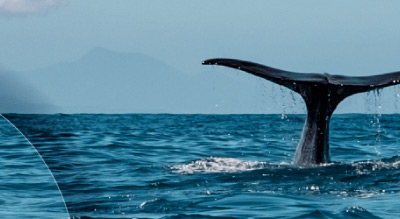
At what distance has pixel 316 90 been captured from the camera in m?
11.2

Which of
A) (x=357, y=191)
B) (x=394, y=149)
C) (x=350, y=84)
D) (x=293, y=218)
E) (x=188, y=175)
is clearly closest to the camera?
(x=293, y=218)

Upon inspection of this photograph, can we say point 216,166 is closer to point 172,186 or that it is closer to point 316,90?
point 316,90

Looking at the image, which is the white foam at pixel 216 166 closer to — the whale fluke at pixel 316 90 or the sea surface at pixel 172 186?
Answer: the sea surface at pixel 172 186

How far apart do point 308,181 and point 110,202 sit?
9.76ft

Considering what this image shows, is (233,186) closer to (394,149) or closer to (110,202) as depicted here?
(110,202)

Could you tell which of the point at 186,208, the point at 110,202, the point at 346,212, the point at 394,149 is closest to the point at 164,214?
the point at 186,208

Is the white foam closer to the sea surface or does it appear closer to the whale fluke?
the sea surface

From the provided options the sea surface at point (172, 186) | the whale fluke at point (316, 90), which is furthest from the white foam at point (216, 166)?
the whale fluke at point (316, 90)

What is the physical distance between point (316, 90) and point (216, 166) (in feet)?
6.73

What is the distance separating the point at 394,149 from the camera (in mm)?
18609

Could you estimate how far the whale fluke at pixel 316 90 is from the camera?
1085cm

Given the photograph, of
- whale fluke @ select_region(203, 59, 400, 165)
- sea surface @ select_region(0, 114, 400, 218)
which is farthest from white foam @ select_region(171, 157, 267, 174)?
whale fluke @ select_region(203, 59, 400, 165)

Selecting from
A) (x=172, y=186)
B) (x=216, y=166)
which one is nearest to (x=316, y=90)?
(x=216, y=166)

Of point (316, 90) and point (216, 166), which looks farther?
point (216, 166)
